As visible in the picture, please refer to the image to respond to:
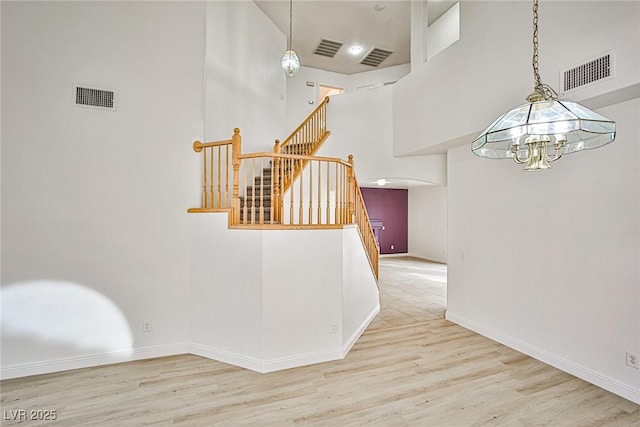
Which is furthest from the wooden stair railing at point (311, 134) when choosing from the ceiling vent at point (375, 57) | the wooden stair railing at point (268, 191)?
the ceiling vent at point (375, 57)

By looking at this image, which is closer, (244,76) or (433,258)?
(244,76)

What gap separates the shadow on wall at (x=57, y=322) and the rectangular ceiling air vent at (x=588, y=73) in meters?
5.15

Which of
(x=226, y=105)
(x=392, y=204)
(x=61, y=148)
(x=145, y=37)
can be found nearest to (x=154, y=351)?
(x=61, y=148)

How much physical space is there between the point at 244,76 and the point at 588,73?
4384 mm

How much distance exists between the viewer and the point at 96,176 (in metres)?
3.34

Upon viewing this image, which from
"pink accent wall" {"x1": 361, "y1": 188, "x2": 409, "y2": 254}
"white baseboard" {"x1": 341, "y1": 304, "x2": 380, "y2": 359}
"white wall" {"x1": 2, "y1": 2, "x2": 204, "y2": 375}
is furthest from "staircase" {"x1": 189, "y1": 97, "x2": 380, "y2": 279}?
"pink accent wall" {"x1": 361, "y1": 188, "x2": 409, "y2": 254}

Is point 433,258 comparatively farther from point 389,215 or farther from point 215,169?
point 215,169

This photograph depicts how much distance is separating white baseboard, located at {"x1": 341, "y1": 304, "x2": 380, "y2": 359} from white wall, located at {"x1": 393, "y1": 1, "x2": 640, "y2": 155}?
2787 millimetres

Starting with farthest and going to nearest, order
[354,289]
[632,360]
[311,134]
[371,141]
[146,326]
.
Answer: [311,134]
[371,141]
[354,289]
[146,326]
[632,360]

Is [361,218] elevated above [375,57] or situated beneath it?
situated beneath

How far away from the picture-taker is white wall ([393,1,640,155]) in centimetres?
251

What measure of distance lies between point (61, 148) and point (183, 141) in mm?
1193

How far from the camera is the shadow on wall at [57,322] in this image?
3070 millimetres

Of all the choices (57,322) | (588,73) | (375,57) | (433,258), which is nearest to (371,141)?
(375,57)
